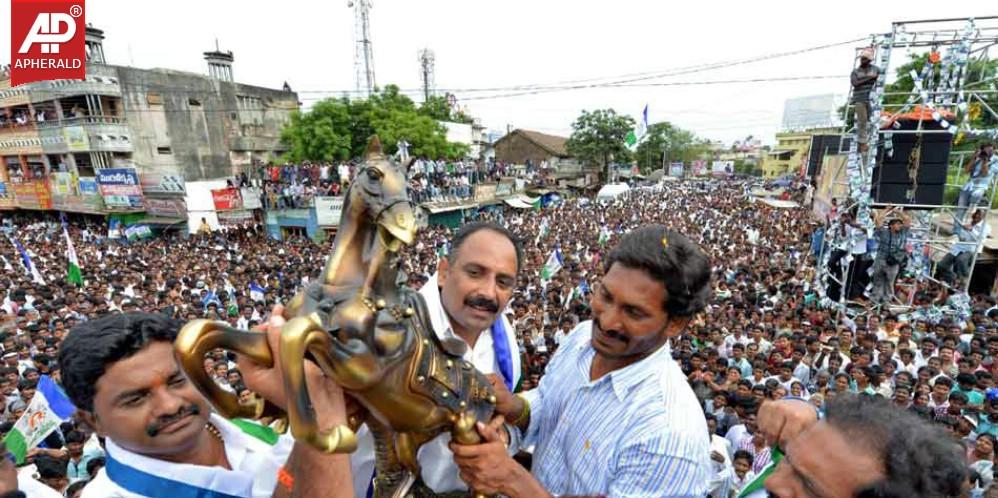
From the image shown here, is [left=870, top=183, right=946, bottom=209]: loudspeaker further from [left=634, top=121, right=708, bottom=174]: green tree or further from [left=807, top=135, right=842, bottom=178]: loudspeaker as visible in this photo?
[left=634, top=121, right=708, bottom=174]: green tree

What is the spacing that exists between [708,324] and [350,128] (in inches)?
910

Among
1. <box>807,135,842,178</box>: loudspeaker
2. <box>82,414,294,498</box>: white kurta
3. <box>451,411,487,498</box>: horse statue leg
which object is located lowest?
<box>82,414,294,498</box>: white kurta

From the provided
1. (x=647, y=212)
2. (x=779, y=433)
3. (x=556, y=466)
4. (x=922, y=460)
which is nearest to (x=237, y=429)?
(x=556, y=466)

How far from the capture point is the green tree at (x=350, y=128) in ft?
84.1

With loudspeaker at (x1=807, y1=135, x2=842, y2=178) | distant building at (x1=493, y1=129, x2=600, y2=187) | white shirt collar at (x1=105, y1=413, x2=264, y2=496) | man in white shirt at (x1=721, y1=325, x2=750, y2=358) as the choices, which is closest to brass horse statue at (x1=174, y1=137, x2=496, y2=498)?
white shirt collar at (x1=105, y1=413, x2=264, y2=496)

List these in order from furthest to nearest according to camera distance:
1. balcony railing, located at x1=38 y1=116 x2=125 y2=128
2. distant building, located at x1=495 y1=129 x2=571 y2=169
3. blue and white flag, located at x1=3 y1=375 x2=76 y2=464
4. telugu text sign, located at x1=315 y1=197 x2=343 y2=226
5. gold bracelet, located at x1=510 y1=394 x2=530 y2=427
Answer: distant building, located at x1=495 y1=129 x2=571 y2=169
balcony railing, located at x1=38 y1=116 x2=125 y2=128
telugu text sign, located at x1=315 y1=197 x2=343 y2=226
blue and white flag, located at x1=3 y1=375 x2=76 y2=464
gold bracelet, located at x1=510 y1=394 x2=530 y2=427

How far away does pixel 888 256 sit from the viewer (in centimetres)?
962

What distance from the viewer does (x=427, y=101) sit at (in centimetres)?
3481

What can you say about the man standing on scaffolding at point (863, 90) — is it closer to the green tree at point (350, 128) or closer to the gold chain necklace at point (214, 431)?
the gold chain necklace at point (214, 431)

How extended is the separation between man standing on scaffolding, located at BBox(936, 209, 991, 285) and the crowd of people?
0.75 metres

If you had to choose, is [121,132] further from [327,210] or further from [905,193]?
[905,193]

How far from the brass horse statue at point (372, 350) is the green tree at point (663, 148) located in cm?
5301

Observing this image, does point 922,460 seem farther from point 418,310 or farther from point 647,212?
point 647,212

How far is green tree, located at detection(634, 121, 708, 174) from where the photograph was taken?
5928 cm
